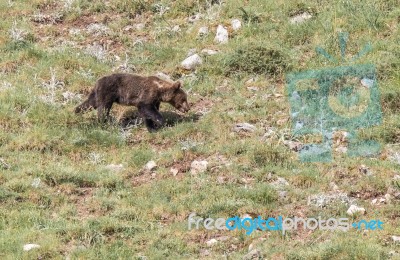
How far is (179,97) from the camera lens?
11.8m

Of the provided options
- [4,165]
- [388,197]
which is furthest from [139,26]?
[388,197]

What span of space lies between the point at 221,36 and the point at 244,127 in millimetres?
2948

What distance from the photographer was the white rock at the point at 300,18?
531 inches

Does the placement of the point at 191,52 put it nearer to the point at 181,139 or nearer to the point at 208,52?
the point at 208,52

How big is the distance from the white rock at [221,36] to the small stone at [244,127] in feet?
8.91

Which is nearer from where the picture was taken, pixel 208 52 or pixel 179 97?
pixel 179 97

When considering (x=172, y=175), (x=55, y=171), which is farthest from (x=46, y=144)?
(x=172, y=175)

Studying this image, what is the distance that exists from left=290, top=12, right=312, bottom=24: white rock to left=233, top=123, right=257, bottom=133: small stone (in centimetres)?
303

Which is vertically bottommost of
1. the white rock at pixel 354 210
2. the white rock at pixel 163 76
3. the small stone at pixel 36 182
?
the white rock at pixel 354 210

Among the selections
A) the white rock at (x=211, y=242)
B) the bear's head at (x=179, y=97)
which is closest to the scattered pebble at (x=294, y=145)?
the bear's head at (x=179, y=97)

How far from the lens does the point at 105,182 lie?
9.70 meters

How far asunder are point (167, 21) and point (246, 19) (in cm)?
146

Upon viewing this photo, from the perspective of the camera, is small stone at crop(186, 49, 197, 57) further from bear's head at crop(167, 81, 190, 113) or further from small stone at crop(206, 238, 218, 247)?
small stone at crop(206, 238, 218, 247)

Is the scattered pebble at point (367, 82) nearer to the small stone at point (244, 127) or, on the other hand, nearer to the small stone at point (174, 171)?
the small stone at point (244, 127)
